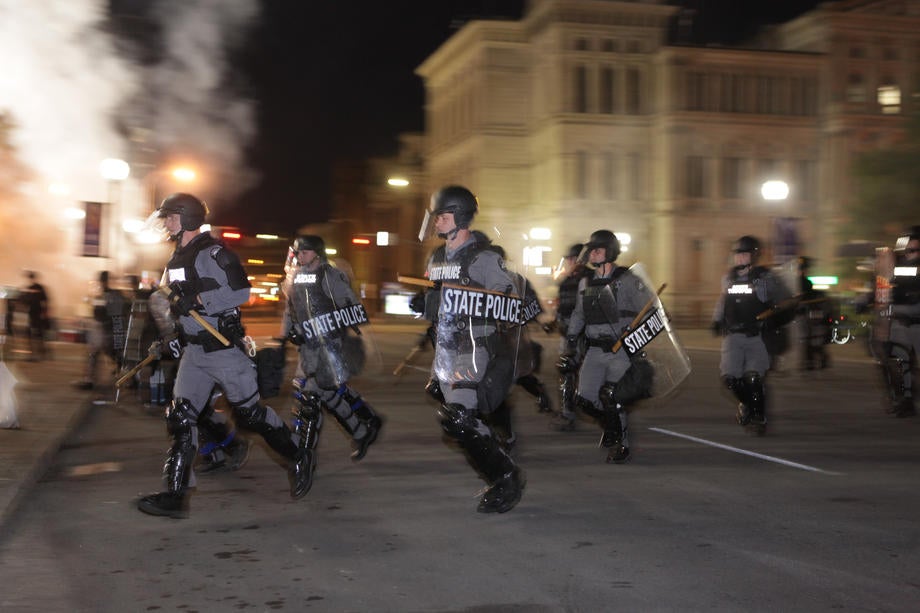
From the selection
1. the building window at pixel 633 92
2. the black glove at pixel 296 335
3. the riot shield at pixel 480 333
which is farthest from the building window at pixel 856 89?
the riot shield at pixel 480 333

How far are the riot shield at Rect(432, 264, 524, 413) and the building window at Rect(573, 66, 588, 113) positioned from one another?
4310cm

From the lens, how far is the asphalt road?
4.72 m

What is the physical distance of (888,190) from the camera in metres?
27.2

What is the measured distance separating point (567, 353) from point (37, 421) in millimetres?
5032

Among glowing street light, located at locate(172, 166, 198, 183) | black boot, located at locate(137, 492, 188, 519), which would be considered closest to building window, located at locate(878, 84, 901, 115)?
glowing street light, located at locate(172, 166, 198, 183)

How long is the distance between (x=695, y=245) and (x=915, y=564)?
145ft

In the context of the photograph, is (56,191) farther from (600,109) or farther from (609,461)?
(609,461)

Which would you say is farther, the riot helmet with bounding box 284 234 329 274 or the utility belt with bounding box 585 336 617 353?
the utility belt with bounding box 585 336 617 353

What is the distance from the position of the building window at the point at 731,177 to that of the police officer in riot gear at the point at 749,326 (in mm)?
40143

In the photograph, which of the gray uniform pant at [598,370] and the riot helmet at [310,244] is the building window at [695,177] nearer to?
the gray uniform pant at [598,370]

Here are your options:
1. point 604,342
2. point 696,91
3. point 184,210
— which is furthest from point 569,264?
point 696,91

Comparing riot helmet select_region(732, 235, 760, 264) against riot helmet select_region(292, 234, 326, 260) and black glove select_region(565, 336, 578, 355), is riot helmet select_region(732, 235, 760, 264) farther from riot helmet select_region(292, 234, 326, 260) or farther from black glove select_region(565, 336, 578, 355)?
riot helmet select_region(292, 234, 326, 260)

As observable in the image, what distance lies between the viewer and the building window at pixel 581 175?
48.4 metres

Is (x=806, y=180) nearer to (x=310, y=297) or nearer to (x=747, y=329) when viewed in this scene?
(x=747, y=329)
